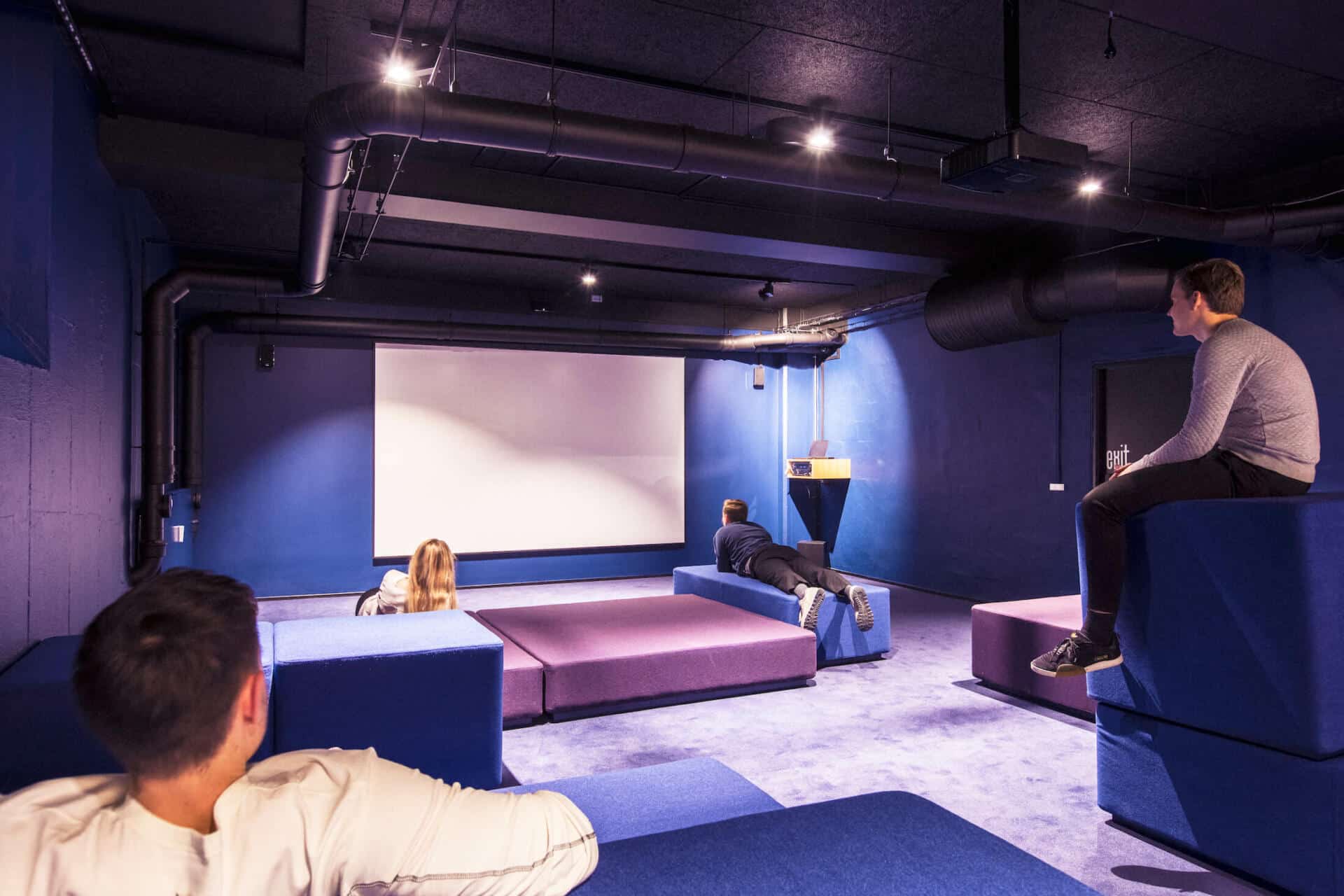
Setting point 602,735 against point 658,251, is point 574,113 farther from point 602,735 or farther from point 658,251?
point 658,251

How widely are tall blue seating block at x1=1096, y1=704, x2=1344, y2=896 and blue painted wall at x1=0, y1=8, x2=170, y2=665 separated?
3827 millimetres

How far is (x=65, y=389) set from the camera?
350 cm

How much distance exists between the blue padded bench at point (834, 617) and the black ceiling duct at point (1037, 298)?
2.41m

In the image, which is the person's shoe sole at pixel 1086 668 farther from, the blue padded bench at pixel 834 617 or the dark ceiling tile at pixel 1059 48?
the dark ceiling tile at pixel 1059 48

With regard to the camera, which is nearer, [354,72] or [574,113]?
[574,113]

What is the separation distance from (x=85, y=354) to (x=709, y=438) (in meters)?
6.99

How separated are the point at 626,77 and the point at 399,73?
1136 millimetres

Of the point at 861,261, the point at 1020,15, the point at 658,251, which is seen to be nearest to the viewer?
the point at 1020,15

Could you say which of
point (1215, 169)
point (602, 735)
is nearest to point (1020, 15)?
point (1215, 169)

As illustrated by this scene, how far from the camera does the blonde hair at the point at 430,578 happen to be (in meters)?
3.79

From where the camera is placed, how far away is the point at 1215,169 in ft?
17.5

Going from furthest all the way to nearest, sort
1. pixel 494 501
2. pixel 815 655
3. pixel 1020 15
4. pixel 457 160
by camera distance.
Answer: pixel 494 501
pixel 457 160
pixel 815 655
pixel 1020 15

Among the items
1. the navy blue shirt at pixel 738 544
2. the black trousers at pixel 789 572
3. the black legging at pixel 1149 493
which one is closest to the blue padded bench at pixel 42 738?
the black legging at pixel 1149 493

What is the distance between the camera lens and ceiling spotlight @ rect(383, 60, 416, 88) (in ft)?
12.2
